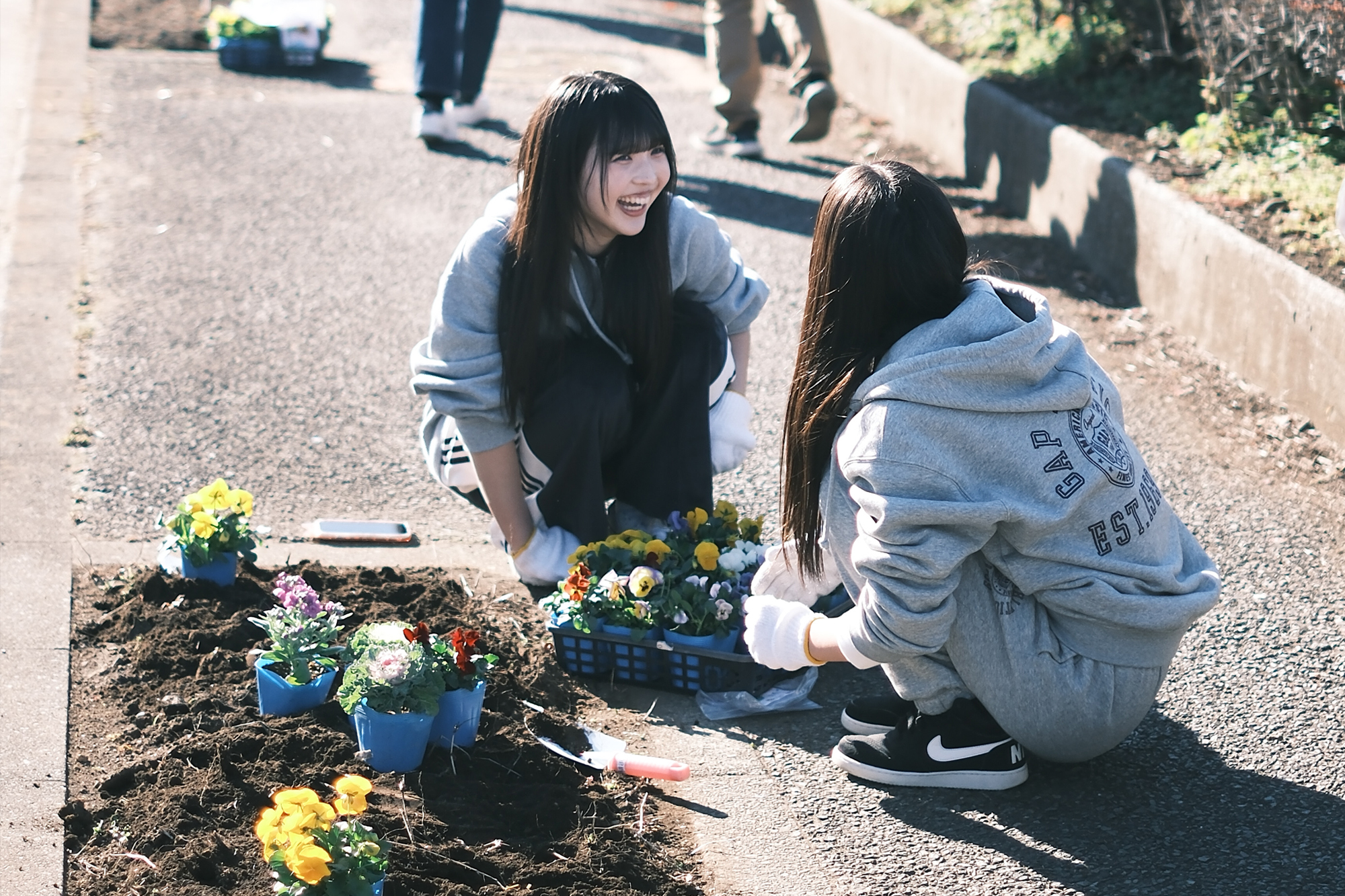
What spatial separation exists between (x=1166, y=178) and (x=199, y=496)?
4144 mm

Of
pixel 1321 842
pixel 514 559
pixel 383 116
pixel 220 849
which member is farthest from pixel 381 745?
pixel 383 116

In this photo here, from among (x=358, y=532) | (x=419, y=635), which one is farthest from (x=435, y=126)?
(x=419, y=635)

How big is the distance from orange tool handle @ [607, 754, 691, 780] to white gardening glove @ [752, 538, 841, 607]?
1.45 ft

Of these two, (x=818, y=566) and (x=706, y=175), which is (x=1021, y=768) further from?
(x=706, y=175)

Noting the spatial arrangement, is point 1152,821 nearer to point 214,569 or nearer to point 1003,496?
point 1003,496

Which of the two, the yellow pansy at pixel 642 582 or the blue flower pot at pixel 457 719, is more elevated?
the yellow pansy at pixel 642 582

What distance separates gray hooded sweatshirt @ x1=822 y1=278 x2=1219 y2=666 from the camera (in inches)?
98.3

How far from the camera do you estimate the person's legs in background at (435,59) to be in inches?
285

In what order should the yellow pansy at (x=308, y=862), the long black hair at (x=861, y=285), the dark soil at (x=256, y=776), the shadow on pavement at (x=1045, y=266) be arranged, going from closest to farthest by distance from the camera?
the yellow pansy at (x=308, y=862), the dark soil at (x=256, y=776), the long black hair at (x=861, y=285), the shadow on pavement at (x=1045, y=266)

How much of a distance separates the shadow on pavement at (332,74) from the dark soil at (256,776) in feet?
19.8

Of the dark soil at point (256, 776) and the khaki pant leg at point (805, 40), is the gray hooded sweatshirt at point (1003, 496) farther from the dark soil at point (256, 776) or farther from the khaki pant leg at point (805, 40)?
the khaki pant leg at point (805, 40)

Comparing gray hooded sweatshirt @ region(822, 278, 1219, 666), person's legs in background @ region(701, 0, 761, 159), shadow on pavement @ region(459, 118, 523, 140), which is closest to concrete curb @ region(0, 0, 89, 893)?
gray hooded sweatshirt @ region(822, 278, 1219, 666)

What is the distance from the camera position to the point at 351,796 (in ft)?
7.36

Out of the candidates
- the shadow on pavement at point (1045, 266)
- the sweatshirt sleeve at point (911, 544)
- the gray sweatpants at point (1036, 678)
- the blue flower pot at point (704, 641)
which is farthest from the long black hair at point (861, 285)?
the shadow on pavement at point (1045, 266)
